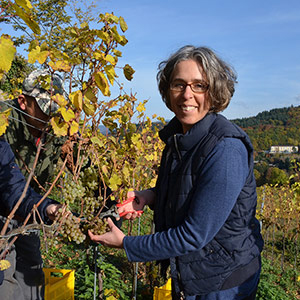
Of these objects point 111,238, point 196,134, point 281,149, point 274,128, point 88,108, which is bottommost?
point 111,238

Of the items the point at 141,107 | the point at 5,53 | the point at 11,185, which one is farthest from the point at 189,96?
the point at 141,107

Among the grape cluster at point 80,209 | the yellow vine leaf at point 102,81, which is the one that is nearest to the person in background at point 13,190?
the grape cluster at point 80,209

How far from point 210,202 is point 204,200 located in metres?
0.02

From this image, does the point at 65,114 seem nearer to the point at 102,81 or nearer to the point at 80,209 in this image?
the point at 102,81

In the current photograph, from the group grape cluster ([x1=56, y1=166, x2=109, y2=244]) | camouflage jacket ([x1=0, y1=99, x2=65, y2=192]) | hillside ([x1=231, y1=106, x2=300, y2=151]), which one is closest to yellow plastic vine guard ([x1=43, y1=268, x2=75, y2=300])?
camouflage jacket ([x1=0, y1=99, x2=65, y2=192])

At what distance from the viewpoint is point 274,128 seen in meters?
66.0

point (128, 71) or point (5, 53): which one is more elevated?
point (128, 71)

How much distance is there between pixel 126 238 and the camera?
1.33 meters

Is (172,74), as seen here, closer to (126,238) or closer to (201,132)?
(201,132)

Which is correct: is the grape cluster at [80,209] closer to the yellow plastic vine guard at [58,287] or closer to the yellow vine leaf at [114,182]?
the yellow vine leaf at [114,182]

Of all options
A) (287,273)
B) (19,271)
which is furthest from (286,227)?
(19,271)

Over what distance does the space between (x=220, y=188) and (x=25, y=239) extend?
1355 mm

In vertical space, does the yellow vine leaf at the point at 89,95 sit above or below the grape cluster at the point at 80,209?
above

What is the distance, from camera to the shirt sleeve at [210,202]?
1.19m
